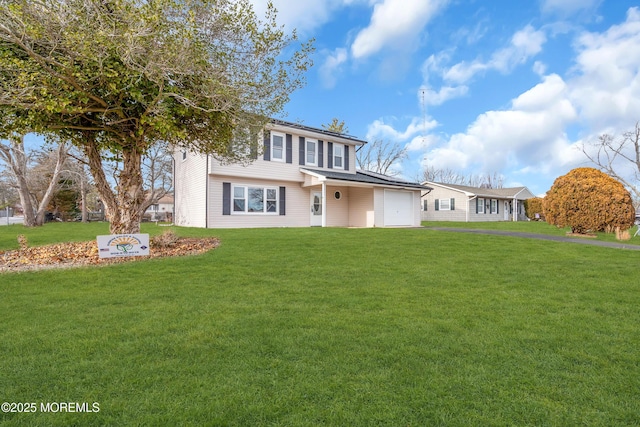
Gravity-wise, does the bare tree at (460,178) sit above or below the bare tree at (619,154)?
above

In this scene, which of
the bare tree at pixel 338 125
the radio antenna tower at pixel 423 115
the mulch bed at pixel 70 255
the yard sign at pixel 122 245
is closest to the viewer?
the mulch bed at pixel 70 255

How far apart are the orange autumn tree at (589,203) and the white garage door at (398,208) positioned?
7.55m

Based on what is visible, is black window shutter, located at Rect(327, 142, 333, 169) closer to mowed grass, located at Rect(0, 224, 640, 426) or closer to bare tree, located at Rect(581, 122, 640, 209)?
mowed grass, located at Rect(0, 224, 640, 426)

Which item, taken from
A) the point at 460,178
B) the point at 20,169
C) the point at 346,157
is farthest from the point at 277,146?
the point at 460,178

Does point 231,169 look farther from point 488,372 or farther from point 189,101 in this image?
point 488,372

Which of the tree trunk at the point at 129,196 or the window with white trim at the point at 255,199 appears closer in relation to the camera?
the tree trunk at the point at 129,196

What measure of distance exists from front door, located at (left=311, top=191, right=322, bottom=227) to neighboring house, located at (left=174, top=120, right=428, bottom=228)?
0.17 ft

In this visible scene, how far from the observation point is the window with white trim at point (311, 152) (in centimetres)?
1756

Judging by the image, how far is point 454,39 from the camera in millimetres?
14250

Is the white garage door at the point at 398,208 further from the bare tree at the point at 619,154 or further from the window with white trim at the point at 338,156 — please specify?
the bare tree at the point at 619,154

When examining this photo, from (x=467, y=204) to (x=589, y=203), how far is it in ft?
56.2

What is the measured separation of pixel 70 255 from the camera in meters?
7.31

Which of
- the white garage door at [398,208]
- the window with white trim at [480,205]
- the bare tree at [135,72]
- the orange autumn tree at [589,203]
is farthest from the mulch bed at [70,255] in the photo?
the window with white trim at [480,205]

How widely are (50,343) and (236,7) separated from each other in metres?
7.18
